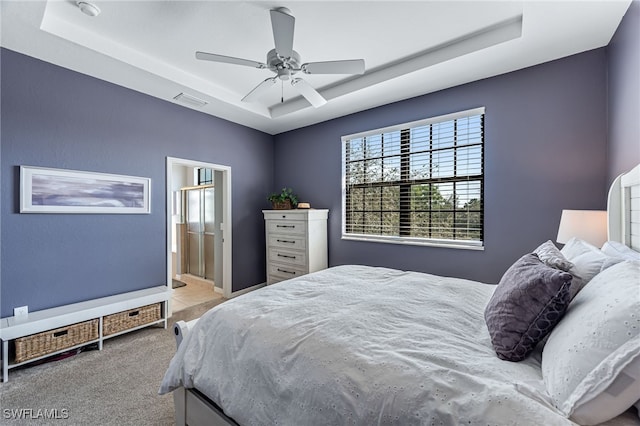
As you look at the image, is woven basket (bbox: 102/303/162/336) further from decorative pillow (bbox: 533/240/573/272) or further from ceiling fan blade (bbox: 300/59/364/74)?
decorative pillow (bbox: 533/240/573/272)

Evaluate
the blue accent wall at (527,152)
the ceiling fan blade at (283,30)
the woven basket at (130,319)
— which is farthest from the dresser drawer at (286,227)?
the ceiling fan blade at (283,30)

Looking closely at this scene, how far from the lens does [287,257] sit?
396 cm

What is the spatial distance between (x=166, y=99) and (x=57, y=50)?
42.4 inches

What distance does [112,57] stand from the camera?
7.98 feet

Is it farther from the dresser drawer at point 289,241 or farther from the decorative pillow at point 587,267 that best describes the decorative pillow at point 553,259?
the dresser drawer at point 289,241

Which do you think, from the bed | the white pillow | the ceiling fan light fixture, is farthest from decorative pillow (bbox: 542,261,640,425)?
the ceiling fan light fixture

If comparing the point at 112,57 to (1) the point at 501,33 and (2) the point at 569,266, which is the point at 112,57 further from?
(2) the point at 569,266

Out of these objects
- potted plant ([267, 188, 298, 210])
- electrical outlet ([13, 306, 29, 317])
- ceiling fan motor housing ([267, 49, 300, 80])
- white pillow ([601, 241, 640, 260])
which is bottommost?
electrical outlet ([13, 306, 29, 317])

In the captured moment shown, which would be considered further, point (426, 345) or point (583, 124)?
point (583, 124)

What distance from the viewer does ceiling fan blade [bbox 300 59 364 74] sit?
209cm

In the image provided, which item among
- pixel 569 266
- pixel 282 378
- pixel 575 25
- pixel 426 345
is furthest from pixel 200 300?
pixel 575 25

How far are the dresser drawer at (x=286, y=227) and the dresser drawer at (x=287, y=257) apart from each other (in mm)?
271

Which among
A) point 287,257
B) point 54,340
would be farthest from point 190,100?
point 54,340

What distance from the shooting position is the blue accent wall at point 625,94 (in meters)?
1.71
